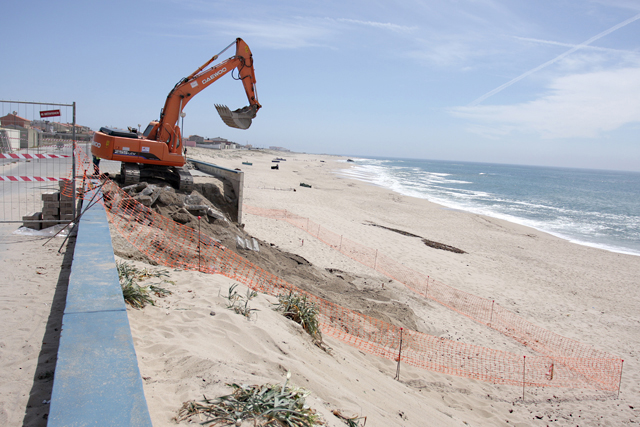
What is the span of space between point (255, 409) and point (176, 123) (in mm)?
12238

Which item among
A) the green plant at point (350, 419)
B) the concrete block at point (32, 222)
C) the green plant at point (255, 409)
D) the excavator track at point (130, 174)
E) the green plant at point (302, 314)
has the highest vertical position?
the excavator track at point (130, 174)

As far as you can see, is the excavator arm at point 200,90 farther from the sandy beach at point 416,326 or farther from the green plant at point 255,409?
the green plant at point 255,409

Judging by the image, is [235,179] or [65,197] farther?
[235,179]

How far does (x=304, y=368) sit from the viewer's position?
4.18 meters

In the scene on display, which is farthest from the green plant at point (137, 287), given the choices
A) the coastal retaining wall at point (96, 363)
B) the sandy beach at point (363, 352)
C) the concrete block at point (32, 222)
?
the concrete block at point (32, 222)

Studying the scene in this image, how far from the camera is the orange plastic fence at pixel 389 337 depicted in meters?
7.43

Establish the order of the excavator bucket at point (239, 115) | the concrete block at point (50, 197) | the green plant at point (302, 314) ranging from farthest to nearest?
the excavator bucket at point (239, 115), the concrete block at point (50, 197), the green plant at point (302, 314)

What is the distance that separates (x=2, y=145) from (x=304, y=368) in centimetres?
1454

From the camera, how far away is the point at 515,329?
1034 cm

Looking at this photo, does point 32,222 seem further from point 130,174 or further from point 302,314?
point 302,314

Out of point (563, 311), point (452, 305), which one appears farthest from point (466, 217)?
point (452, 305)

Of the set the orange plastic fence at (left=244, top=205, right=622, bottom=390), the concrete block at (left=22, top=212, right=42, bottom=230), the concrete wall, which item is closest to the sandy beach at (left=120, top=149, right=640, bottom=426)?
the orange plastic fence at (left=244, top=205, right=622, bottom=390)

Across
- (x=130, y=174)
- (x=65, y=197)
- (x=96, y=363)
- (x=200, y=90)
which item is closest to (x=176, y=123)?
(x=200, y=90)

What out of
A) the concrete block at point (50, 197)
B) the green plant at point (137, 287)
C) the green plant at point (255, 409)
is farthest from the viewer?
the concrete block at point (50, 197)
